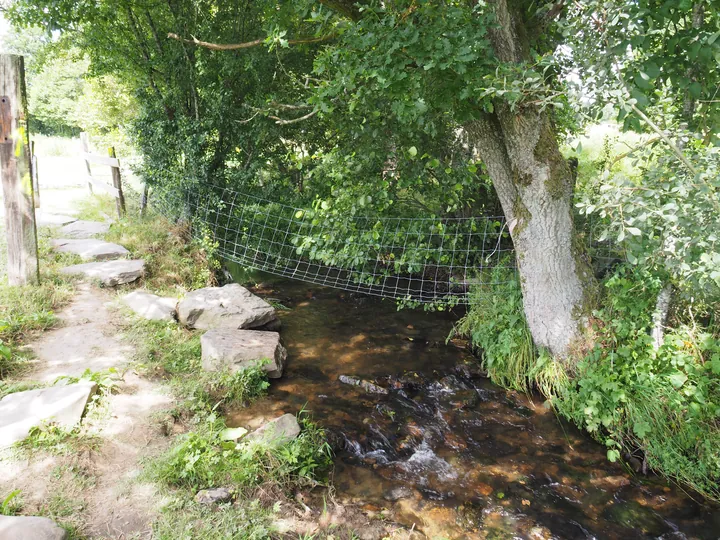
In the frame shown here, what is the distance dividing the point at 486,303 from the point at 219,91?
5250 millimetres

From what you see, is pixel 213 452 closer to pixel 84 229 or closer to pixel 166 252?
pixel 166 252

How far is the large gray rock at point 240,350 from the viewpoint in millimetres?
4914

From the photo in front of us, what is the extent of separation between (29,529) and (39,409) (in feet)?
4.22

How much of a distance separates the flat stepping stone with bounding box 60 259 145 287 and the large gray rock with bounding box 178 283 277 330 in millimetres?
913

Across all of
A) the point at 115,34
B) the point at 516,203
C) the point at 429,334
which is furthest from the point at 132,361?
the point at 115,34

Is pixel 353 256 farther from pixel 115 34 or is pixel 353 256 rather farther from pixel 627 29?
pixel 115 34

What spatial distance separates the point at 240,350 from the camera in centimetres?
507

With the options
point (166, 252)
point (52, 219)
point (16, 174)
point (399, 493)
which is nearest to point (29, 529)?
point (399, 493)

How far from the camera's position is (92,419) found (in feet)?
12.3

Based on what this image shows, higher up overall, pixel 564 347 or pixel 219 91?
pixel 219 91

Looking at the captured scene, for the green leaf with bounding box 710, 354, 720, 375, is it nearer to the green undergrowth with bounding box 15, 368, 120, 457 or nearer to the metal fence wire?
the metal fence wire

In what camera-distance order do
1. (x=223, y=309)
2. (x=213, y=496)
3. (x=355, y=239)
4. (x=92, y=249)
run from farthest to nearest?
(x=92, y=249) < (x=355, y=239) < (x=223, y=309) < (x=213, y=496)

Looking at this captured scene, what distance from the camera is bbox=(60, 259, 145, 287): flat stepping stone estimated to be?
6.24 metres

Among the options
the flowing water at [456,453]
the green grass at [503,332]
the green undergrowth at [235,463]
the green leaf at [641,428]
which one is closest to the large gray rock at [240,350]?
the flowing water at [456,453]
